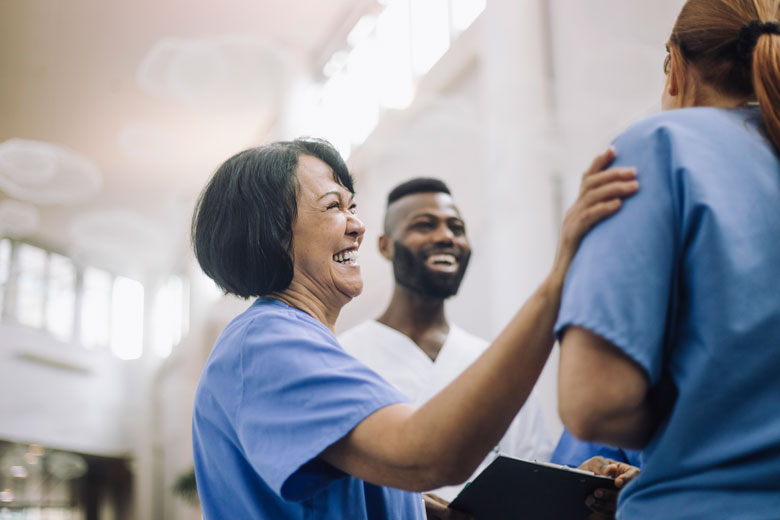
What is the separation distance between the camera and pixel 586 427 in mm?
933

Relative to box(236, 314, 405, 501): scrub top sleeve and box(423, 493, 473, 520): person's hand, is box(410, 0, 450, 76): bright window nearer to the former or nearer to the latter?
box(423, 493, 473, 520): person's hand

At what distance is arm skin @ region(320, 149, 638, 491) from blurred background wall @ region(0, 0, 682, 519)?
283cm

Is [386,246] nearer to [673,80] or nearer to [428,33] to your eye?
[673,80]

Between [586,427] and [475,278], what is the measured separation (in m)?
4.42

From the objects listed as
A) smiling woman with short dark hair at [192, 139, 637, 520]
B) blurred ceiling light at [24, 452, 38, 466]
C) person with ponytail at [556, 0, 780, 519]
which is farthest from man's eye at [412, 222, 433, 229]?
blurred ceiling light at [24, 452, 38, 466]

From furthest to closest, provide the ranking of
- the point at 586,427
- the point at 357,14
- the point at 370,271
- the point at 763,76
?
1. the point at 357,14
2. the point at 370,271
3. the point at 763,76
4. the point at 586,427

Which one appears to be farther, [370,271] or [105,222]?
[105,222]

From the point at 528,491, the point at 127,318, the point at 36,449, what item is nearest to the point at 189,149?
the point at 36,449

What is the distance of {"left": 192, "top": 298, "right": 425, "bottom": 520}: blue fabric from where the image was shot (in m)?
1.16

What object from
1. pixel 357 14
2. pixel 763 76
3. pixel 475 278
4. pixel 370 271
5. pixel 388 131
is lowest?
pixel 763 76

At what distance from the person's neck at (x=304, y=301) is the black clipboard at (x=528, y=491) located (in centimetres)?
40

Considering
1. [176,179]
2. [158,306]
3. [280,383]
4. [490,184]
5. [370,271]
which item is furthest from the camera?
[158,306]

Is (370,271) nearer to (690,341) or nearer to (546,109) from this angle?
(546,109)

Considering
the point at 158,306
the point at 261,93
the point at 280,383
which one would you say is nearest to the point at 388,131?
the point at 261,93
